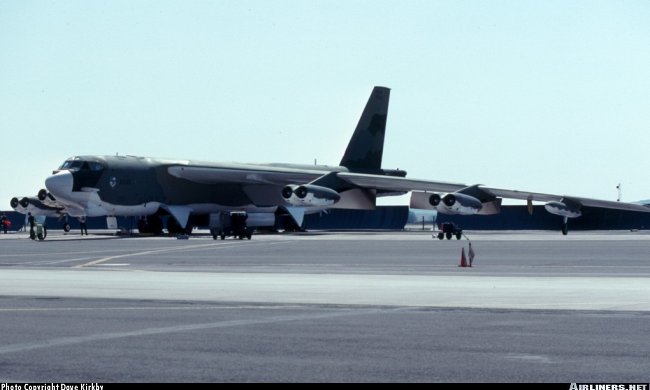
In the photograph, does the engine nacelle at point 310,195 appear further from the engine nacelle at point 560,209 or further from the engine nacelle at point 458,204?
the engine nacelle at point 560,209

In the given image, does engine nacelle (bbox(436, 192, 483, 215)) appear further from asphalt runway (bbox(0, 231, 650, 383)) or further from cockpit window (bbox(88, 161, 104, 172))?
asphalt runway (bbox(0, 231, 650, 383))

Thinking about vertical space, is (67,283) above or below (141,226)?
above

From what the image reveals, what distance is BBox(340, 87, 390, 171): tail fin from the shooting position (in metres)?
88.9

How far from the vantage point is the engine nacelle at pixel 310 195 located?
70.8 meters

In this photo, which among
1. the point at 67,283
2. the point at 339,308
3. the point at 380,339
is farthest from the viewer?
the point at 67,283

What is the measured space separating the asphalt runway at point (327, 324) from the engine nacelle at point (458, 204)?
35957 mm

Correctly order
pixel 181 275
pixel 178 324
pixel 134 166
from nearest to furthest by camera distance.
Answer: pixel 178 324
pixel 181 275
pixel 134 166

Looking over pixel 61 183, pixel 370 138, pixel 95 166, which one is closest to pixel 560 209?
pixel 370 138

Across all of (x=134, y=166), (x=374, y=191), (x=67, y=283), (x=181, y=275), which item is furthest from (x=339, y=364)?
(x=374, y=191)

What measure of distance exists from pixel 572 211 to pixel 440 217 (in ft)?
122

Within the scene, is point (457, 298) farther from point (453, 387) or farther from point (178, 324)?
point (453, 387)

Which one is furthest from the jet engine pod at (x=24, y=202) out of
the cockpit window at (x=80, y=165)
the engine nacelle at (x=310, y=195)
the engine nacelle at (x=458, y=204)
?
the engine nacelle at (x=458, y=204)

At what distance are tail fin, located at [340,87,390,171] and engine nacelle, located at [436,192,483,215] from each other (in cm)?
1879

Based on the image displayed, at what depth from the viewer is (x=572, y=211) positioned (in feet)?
245
